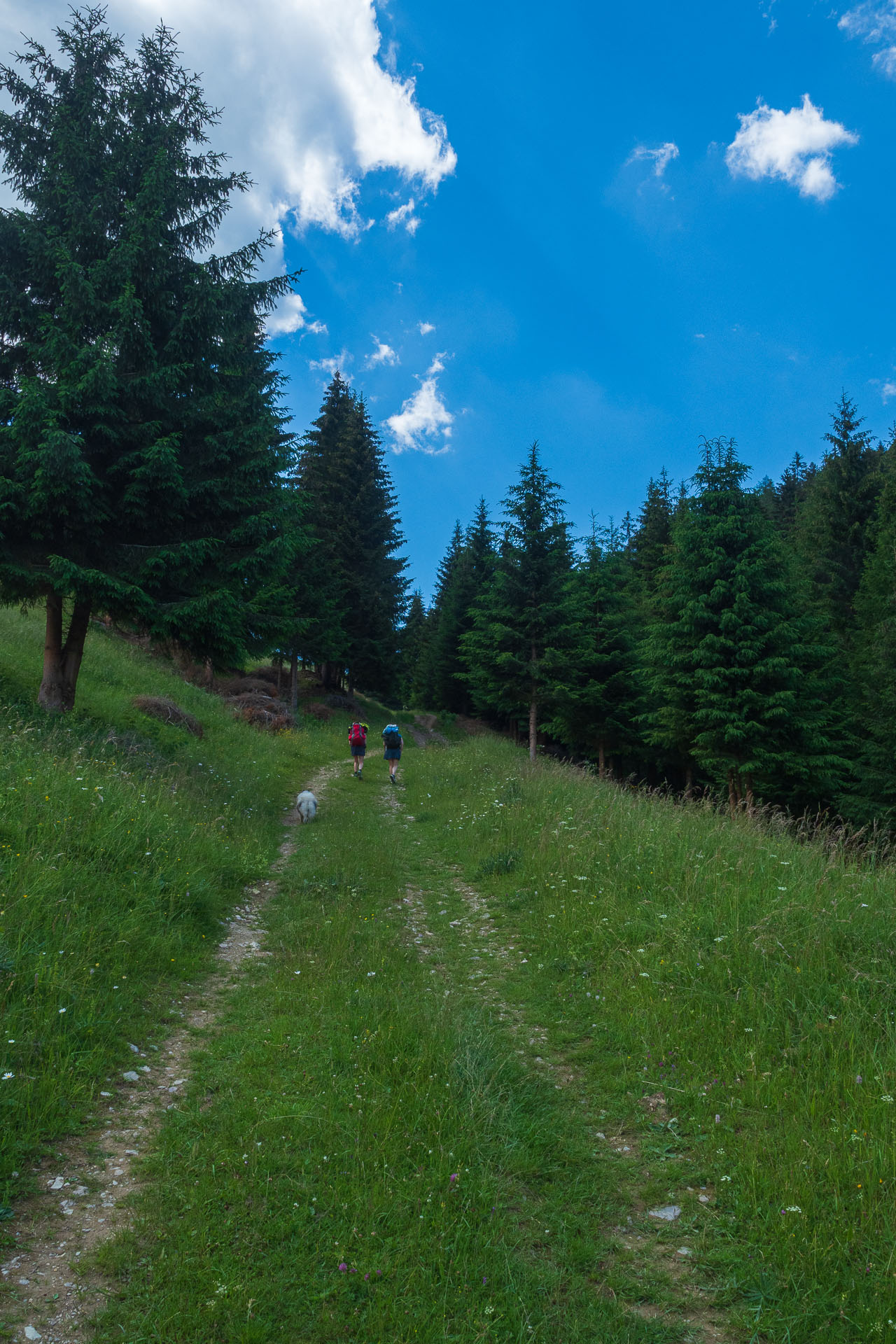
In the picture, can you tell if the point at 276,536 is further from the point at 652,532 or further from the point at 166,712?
the point at 652,532

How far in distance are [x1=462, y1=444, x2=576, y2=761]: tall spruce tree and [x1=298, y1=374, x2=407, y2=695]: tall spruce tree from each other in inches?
450

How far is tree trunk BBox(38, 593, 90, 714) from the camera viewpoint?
38.9 feet

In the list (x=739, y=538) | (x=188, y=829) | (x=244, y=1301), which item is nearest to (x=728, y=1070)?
(x=244, y=1301)

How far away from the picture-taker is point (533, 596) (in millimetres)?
24891

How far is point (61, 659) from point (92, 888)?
7539 millimetres

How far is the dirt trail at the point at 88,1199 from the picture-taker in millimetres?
2598

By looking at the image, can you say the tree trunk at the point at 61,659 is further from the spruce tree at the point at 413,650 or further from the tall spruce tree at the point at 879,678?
the spruce tree at the point at 413,650

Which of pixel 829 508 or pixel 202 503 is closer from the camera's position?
pixel 202 503

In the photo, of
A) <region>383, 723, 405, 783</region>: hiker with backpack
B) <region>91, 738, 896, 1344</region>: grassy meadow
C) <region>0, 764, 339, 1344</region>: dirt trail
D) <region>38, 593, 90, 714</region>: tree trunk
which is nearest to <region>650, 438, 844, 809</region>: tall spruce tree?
<region>383, 723, 405, 783</region>: hiker with backpack

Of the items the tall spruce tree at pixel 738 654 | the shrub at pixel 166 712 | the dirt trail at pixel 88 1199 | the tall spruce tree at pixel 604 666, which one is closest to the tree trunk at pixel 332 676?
the tall spruce tree at pixel 604 666

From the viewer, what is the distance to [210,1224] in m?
3.04

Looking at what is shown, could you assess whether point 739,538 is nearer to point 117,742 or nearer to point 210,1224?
point 117,742

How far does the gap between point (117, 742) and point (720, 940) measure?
32.9 feet

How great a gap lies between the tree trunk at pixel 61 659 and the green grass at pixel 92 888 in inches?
14.4
